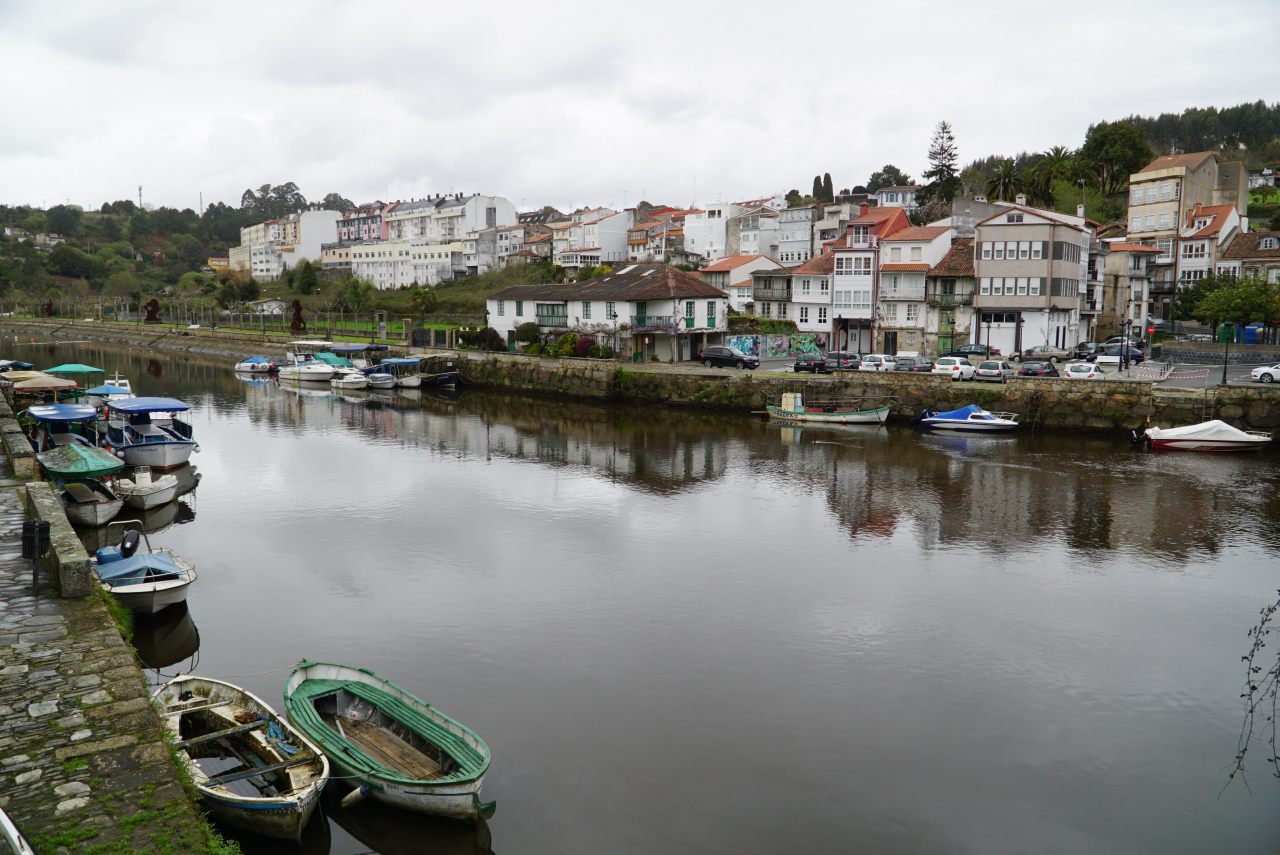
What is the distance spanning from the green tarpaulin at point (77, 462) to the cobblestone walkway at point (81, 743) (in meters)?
11.4

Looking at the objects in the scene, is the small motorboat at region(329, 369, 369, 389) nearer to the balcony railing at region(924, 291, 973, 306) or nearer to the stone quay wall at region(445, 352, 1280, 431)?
the stone quay wall at region(445, 352, 1280, 431)

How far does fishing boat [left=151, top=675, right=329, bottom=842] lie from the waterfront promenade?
2.41ft

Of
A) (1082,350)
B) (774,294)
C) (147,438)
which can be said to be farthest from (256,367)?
(1082,350)

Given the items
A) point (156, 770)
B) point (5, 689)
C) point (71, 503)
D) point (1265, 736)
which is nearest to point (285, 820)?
point (156, 770)

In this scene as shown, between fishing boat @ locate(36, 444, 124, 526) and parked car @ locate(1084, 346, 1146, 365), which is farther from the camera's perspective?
parked car @ locate(1084, 346, 1146, 365)

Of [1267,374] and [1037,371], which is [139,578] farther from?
[1267,374]

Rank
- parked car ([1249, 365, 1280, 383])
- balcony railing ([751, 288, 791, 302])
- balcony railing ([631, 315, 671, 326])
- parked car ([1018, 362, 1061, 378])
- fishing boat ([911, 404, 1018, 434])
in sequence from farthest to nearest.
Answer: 1. balcony railing ([751, 288, 791, 302])
2. balcony railing ([631, 315, 671, 326])
3. parked car ([1018, 362, 1061, 378])
4. fishing boat ([911, 404, 1018, 434])
5. parked car ([1249, 365, 1280, 383])

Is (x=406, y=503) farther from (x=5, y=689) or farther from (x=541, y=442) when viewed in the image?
(x=5, y=689)

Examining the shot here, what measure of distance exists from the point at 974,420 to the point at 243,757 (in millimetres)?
36778

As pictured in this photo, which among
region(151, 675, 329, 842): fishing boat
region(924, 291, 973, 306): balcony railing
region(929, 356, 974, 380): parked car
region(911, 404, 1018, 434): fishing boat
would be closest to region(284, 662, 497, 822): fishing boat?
region(151, 675, 329, 842): fishing boat

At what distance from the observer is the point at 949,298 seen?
5781 cm

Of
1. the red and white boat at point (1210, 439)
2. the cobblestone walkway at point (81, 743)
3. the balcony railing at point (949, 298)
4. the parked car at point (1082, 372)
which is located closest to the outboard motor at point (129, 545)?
the cobblestone walkway at point (81, 743)

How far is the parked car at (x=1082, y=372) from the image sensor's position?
41.0m

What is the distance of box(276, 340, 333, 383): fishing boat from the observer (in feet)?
204
